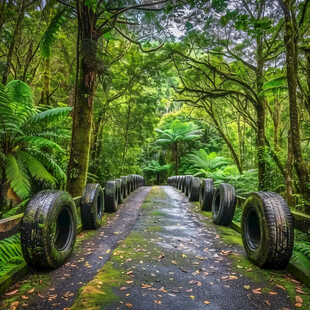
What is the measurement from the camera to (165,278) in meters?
2.46

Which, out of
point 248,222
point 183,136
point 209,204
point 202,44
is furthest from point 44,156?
point 183,136

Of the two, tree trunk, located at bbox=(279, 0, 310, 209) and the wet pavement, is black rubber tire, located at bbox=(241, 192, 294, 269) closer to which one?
the wet pavement

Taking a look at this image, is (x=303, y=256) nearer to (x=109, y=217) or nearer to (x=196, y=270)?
(x=196, y=270)

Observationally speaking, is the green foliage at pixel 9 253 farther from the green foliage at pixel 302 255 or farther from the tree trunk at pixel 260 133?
the tree trunk at pixel 260 133

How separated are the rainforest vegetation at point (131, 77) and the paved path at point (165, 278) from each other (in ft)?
7.21

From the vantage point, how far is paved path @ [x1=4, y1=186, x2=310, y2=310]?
6.56 ft

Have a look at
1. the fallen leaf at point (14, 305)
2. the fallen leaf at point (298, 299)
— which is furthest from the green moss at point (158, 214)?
the fallen leaf at point (14, 305)

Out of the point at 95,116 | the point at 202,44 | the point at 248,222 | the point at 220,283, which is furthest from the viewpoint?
the point at 95,116

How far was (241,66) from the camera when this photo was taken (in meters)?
10.9

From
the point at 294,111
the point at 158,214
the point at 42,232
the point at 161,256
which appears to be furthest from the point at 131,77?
the point at 42,232

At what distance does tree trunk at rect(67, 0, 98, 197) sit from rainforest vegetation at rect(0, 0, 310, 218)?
0.08 feet

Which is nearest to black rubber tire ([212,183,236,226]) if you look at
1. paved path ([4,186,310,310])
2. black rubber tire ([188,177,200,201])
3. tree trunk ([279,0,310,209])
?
paved path ([4,186,310,310])

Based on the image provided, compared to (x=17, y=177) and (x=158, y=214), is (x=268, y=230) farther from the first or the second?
(x=17, y=177)

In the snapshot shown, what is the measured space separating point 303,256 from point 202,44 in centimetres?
918
